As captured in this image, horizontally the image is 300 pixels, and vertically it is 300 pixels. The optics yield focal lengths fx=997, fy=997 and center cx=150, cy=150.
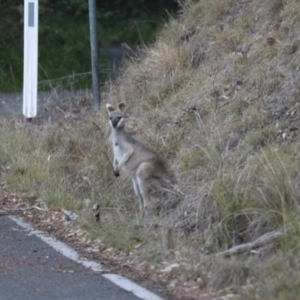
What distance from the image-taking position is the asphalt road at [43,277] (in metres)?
7.50

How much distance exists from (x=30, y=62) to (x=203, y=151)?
16.9 feet

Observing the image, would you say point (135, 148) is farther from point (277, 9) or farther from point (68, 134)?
point (277, 9)

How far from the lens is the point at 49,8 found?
24.3m

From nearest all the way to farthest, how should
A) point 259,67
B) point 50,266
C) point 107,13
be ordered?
point 50,266, point 259,67, point 107,13

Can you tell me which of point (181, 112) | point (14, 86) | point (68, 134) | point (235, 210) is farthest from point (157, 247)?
point (14, 86)

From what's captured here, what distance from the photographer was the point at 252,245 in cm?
799

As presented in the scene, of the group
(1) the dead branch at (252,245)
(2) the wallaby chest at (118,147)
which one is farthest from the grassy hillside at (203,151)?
(2) the wallaby chest at (118,147)

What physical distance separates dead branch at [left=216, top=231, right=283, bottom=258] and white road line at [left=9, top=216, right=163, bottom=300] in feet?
2.51

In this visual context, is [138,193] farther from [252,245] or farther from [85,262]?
[252,245]

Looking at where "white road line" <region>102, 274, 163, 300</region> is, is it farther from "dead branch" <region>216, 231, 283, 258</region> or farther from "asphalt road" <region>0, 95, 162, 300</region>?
"dead branch" <region>216, 231, 283, 258</region>

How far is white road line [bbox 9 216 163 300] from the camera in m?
7.46

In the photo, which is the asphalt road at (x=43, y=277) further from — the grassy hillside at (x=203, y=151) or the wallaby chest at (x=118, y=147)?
the wallaby chest at (x=118, y=147)

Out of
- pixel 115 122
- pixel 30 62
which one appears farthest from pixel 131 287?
pixel 30 62

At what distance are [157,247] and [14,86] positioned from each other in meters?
12.7
